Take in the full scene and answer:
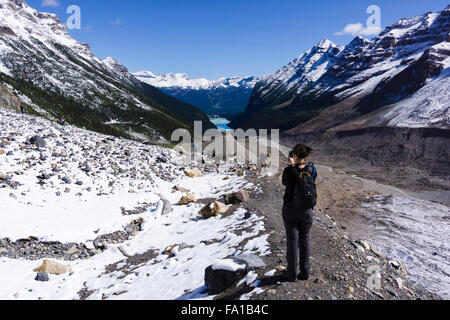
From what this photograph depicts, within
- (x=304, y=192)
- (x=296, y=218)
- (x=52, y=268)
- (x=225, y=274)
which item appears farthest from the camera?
(x=52, y=268)

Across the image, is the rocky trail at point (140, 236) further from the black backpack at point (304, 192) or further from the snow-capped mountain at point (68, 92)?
the snow-capped mountain at point (68, 92)

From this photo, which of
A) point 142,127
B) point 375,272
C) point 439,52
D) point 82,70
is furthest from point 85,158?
point 82,70

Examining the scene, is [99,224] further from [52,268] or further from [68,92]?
[68,92]

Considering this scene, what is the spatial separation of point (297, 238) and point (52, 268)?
9.66m

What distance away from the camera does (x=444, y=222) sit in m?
33.2

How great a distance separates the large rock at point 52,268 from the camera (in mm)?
10026

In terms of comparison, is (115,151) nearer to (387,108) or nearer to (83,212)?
(83,212)

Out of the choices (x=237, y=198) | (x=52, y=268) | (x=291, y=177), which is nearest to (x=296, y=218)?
(x=291, y=177)

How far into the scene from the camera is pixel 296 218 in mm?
6539

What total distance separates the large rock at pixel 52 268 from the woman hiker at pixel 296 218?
9046mm

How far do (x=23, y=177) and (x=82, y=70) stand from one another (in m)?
212

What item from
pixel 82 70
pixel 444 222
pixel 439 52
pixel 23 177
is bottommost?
pixel 444 222

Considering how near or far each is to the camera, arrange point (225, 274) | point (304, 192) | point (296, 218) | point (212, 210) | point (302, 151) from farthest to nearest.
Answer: point (212, 210)
point (225, 274)
point (296, 218)
point (302, 151)
point (304, 192)

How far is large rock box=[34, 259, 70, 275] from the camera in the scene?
1003 cm
